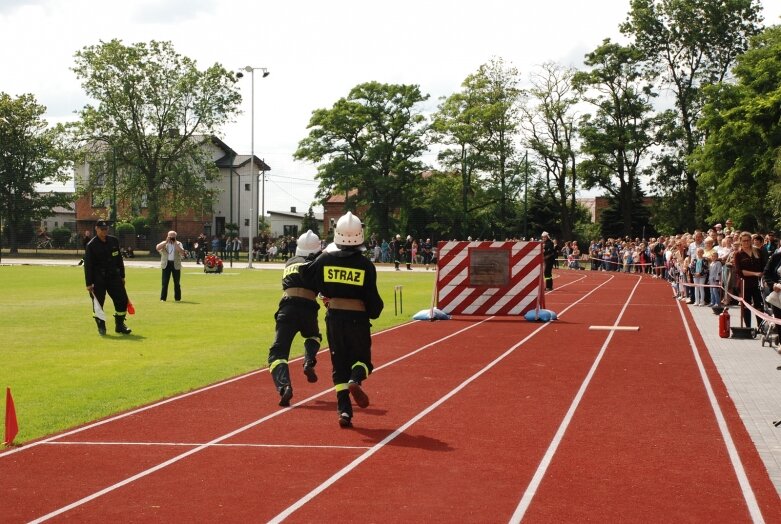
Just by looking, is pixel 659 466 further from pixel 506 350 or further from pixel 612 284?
pixel 612 284

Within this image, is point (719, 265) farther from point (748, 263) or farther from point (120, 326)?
point (120, 326)

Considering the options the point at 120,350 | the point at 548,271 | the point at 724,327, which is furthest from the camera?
the point at 548,271

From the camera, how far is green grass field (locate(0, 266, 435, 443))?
10.7m

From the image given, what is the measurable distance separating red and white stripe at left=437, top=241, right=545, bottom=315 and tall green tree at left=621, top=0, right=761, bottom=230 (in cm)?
3946

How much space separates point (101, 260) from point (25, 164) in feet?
233

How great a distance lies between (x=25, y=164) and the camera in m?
83.4

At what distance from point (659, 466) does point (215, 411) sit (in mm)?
4435

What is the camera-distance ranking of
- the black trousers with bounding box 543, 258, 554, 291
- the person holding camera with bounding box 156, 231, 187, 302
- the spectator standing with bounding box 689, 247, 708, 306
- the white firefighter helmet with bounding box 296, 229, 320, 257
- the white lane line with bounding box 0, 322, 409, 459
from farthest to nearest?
the black trousers with bounding box 543, 258, 554, 291 < the spectator standing with bounding box 689, 247, 708, 306 < the person holding camera with bounding box 156, 231, 187, 302 < the white firefighter helmet with bounding box 296, 229, 320, 257 < the white lane line with bounding box 0, 322, 409, 459

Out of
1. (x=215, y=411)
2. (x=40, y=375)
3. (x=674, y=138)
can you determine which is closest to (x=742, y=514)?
(x=215, y=411)

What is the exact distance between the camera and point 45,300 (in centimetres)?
2619

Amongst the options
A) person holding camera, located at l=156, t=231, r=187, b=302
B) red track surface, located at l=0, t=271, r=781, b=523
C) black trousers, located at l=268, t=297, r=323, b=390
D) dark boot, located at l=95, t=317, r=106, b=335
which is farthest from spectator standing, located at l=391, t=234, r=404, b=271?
black trousers, located at l=268, t=297, r=323, b=390

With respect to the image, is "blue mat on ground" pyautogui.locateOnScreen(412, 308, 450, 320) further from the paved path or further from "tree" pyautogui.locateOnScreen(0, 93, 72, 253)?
"tree" pyautogui.locateOnScreen(0, 93, 72, 253)

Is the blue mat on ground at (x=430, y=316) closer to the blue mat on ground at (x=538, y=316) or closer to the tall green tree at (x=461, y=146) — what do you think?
the blue mat on ground at (x=538, y=316)

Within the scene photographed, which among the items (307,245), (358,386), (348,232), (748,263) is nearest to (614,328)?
(748,263)
